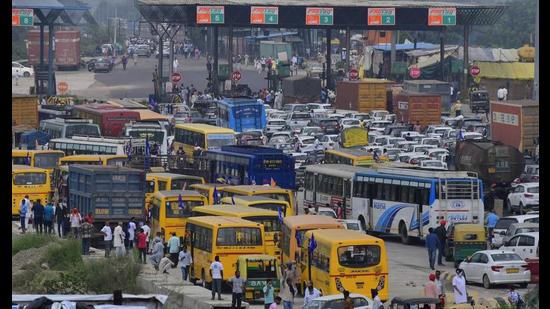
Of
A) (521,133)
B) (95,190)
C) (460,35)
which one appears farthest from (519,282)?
(460,35)

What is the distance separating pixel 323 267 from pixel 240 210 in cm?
484

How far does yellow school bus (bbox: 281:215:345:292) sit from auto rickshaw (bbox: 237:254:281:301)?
1.41 m

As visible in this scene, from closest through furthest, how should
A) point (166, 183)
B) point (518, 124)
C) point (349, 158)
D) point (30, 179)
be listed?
1. point (166, 183)
2. point (30, 179)
3. point (349, 158)
4. point (518, 124)

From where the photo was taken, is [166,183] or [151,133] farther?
[151,133]

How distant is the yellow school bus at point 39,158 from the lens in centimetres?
5047

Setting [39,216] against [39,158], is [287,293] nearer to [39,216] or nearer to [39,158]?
[39,216]

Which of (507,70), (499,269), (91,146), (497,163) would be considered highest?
(507,70)

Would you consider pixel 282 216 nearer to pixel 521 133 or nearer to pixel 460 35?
pixel 521 133

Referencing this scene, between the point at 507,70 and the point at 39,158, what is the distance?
46706mm

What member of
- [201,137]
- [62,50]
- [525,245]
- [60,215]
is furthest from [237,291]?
[62,50]

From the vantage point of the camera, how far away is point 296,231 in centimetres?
3391

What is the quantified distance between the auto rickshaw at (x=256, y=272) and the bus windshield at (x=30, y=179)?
51.5 feet

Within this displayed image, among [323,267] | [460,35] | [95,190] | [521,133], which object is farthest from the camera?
[460,35]

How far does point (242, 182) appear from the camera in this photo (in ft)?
156
